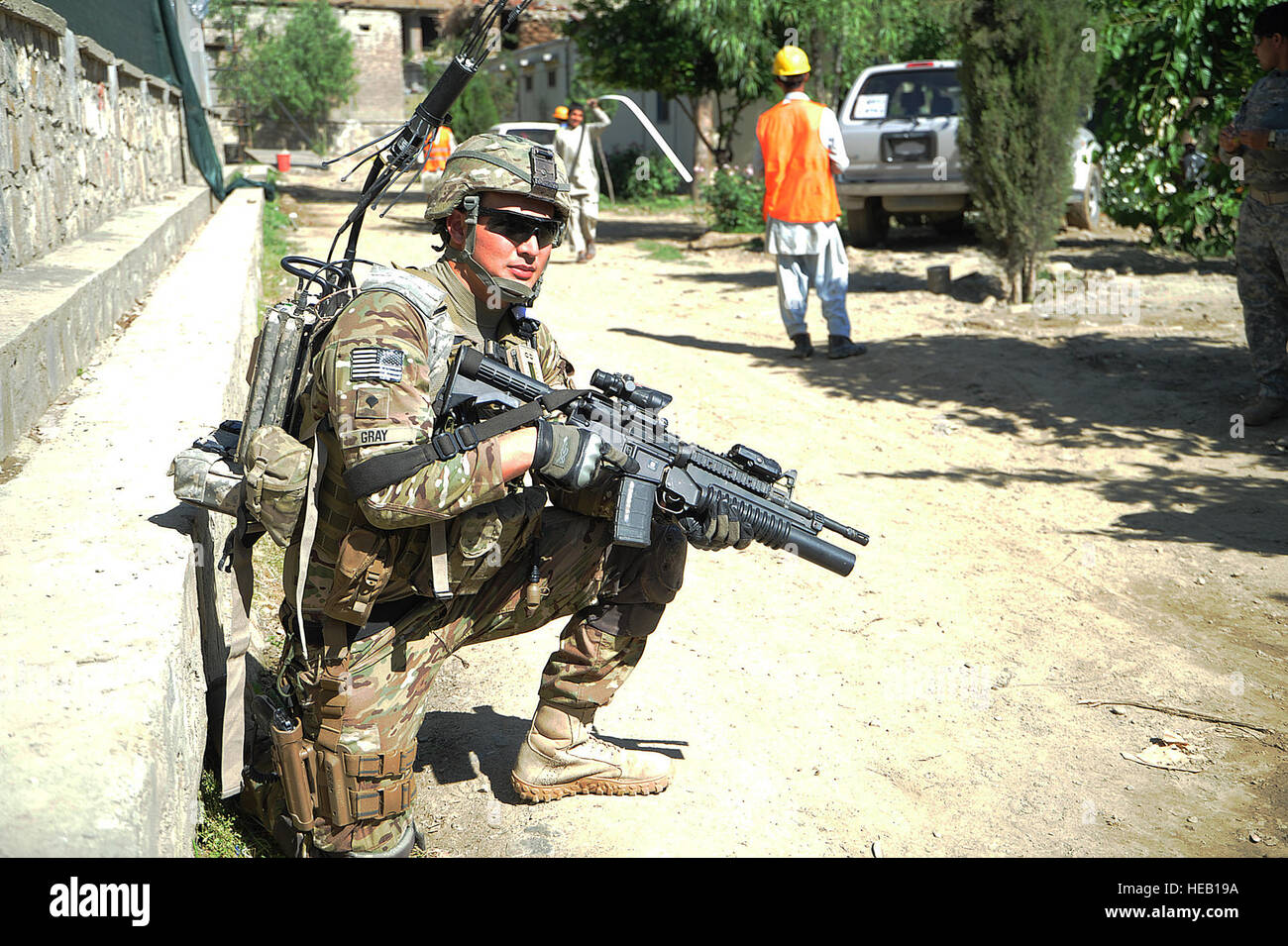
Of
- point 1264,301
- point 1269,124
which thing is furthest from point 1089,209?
point 1269,124

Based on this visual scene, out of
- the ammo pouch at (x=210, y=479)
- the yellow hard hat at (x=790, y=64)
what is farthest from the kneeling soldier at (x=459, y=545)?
the yellow hard hat at (x=790, y=64)

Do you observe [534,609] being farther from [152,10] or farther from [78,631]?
[152,10]

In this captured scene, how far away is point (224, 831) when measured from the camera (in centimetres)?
260

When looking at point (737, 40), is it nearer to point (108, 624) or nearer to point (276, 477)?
point (276, 477)

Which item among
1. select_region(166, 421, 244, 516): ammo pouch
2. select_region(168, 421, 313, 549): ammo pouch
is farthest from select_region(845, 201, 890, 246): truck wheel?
select_region(168, 421, 313, 549): ammo pouch

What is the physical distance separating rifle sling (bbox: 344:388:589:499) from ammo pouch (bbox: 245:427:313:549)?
0.12 metres

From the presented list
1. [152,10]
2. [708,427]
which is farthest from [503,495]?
[152,10]

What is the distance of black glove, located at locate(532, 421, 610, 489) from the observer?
7.64 ft

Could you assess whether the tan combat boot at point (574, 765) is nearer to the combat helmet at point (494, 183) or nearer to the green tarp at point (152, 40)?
the combat helmet at point (494, 183)

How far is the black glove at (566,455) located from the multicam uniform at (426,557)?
0.34 ft

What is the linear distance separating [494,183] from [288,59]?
34536mm

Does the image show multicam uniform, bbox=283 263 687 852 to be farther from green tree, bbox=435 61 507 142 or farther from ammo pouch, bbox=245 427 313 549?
green tree, bbox=435 61 507 142
